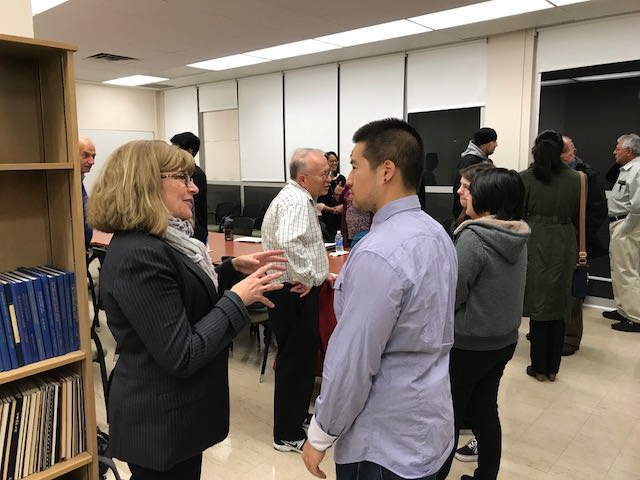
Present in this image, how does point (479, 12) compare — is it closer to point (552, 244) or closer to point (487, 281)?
point (552, 244)

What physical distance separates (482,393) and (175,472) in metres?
1.29

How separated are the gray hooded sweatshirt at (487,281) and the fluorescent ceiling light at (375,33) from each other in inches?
142

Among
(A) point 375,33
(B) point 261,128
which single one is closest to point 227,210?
(B) point 261,128

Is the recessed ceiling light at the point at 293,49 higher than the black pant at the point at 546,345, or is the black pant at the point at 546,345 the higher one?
the recessed ceiling light at the point at 293,49

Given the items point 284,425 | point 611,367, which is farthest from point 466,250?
point 611,367

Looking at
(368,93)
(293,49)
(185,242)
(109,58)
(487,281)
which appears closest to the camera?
(185,242)

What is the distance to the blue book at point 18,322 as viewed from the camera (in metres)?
1.60

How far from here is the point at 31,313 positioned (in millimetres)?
1649

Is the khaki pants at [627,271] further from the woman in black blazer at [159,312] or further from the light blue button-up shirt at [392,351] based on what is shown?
the woman in black blazer at [159,312]

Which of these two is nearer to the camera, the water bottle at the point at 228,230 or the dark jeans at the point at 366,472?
the dark jeans at the point at 366,472

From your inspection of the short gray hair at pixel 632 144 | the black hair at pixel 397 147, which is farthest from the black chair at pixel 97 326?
the short gray hair at pixel 632 144

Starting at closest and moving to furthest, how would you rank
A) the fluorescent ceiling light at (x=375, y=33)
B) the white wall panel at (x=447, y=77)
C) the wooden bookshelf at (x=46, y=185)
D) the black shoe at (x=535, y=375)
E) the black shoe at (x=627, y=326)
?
the wooden bookshelf at (x=46, y=185) → the black shoe at (x=535, y=375) → the black shoe at (x=627, y=326) → the fluorescent ceiling light at (x=375, y=33) → the white wall panel at (x=447, y=77)

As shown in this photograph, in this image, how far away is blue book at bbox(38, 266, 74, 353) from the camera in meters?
1.71

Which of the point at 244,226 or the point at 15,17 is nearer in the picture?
the point at 15,17
